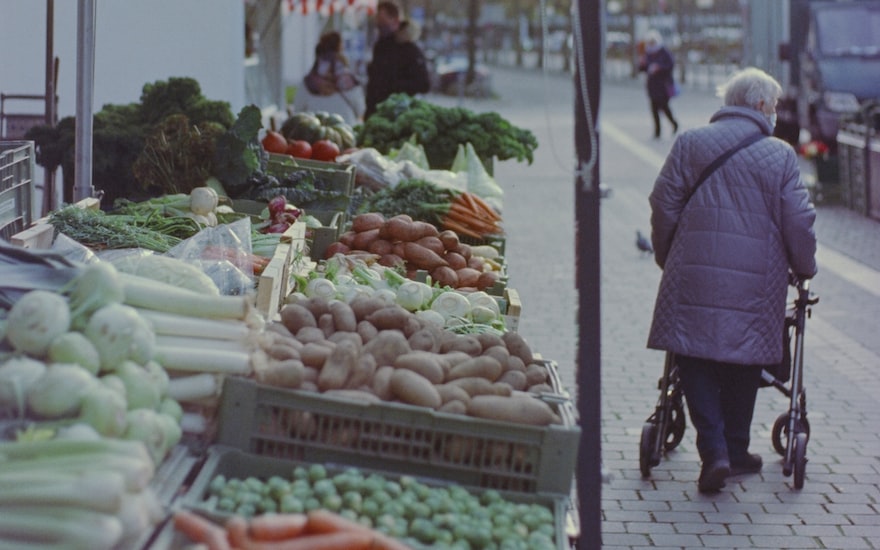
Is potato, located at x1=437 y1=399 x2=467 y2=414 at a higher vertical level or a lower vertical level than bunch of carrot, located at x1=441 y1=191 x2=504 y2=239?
lower

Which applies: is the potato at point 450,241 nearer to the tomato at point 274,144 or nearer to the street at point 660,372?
the street at point 660,372

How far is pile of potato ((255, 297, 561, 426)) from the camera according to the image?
3.70m

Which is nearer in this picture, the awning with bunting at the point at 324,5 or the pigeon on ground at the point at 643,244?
the pigeon on ground at the point at 643,244

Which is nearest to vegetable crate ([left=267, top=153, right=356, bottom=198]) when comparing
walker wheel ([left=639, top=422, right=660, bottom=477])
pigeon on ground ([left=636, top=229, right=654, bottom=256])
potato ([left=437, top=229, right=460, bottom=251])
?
potato ([left=437, top=229, right=460, bottom=251])

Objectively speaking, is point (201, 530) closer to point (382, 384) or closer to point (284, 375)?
point (284, 375)

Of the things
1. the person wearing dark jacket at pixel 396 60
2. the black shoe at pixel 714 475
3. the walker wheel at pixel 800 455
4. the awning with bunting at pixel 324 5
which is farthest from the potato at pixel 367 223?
the awning with bunting at pixel 324 5

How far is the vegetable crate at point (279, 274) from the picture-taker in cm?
466

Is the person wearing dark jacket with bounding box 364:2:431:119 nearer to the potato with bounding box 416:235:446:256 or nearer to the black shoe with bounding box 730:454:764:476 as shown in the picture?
the potato with bounding box 416:235:446:256

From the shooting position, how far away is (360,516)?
133 inches

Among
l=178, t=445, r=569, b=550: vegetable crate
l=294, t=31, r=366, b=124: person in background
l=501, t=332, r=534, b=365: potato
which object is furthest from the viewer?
l=294, t=31, r=366, b=124: person in background

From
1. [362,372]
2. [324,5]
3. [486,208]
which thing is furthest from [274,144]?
[324,5]

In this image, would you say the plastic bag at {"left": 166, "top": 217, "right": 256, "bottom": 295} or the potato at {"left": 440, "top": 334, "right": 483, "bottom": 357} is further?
the plastic bag at {"left": 166, "top": 217, "right": 256, "bottom": 295}

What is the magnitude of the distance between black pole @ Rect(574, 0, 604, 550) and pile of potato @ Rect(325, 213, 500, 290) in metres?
2.73

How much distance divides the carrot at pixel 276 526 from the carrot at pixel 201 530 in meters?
0.08
